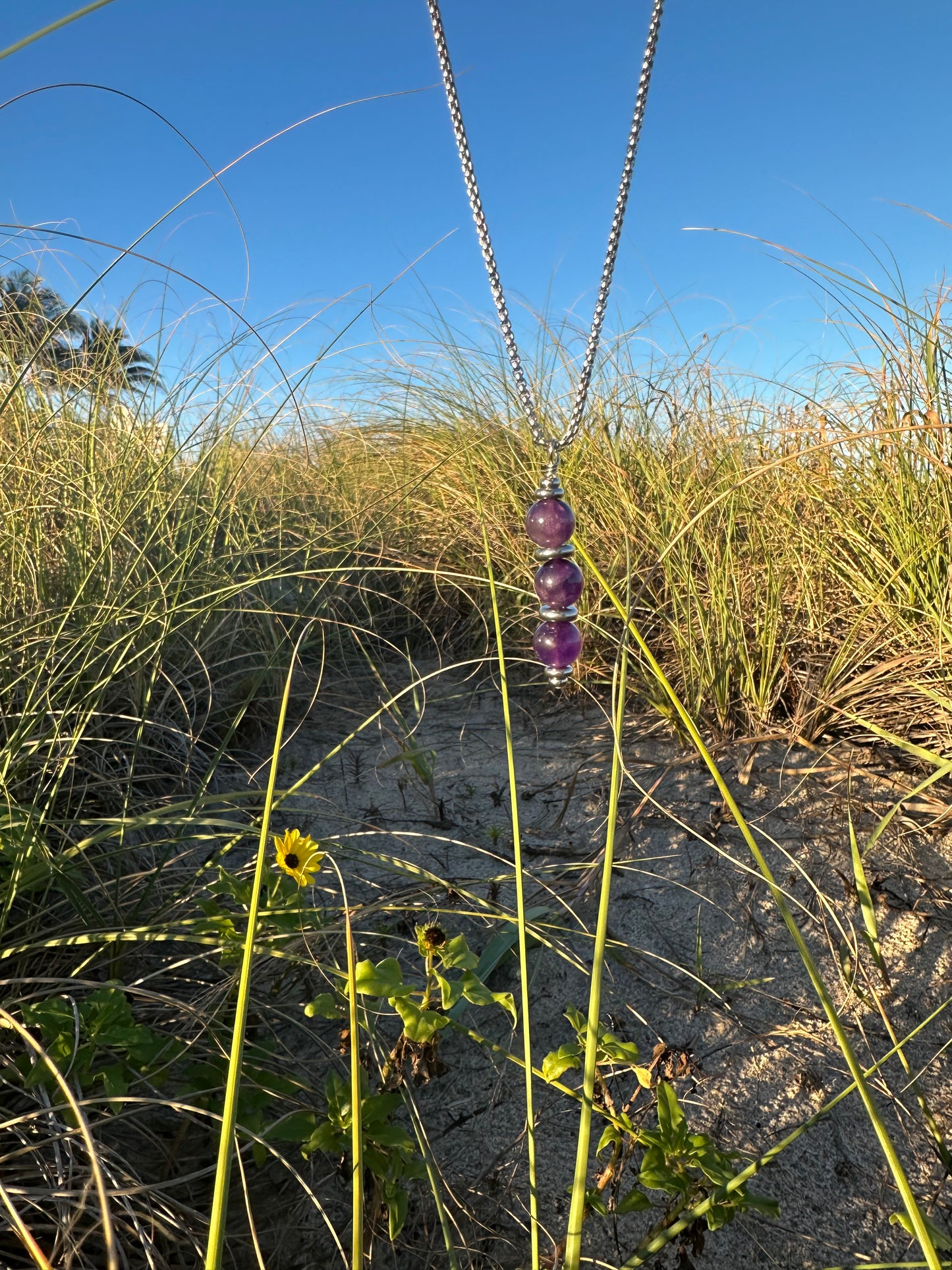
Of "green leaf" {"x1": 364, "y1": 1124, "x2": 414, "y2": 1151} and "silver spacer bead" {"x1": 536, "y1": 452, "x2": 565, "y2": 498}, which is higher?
"silver spacer bead" {"x1": 536, "y1": 452, "x2": 565, "y2": 498}

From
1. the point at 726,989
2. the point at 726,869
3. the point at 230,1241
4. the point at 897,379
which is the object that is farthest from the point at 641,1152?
the point at 897,379

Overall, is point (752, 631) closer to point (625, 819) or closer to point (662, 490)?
point (662, 490)

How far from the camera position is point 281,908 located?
975 millimetres

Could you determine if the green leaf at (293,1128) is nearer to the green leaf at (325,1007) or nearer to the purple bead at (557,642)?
the green leaf at (325,1007)

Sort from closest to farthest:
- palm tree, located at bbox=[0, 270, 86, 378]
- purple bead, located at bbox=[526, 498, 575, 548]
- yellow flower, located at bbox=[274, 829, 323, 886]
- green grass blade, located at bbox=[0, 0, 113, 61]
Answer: green grass blade, located at bbox=[0, 0, 113, 61]
yellow flower, located at bbox=[274, 829, 323, 886]
purple bead, located at bbox=[526, 498, 575, 548]
palm tree, located at bbox=[0, 270, 86, 378]

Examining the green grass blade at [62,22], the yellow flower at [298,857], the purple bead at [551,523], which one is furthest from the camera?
the purple bead at [551,523]

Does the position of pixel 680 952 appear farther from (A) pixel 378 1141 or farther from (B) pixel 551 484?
(B) pixel 551 484

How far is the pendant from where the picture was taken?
1.14 meters

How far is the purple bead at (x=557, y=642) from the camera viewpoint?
3.85 feet

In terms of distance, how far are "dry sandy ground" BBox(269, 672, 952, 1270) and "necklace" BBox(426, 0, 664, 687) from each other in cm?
33

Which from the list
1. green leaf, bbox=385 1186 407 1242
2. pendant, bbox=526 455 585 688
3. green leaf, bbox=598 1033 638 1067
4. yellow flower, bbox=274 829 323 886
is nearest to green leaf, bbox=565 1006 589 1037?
green leaf, bbox=598 1033 638 1067

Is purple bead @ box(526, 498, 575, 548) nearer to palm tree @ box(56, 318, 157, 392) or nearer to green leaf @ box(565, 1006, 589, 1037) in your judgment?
green leaf @ box(565, 1006, 589, 1037)

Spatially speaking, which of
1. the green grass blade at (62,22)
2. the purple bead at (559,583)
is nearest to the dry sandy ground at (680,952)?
the purple bead at (559,583)

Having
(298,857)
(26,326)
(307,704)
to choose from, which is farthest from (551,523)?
(26,326)
